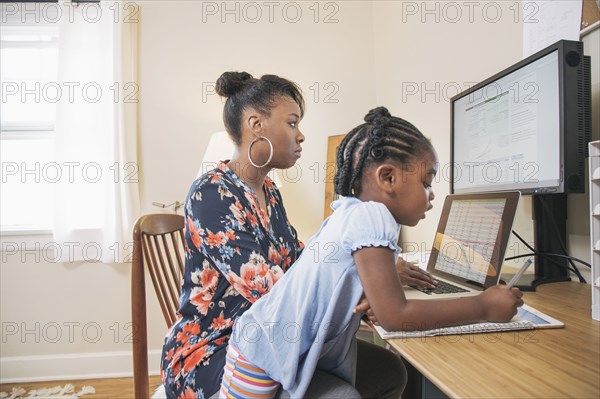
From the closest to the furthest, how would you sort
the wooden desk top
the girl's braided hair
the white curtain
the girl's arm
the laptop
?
the wooden desk top → the girl's arm → the girl's braided hair → the laptop → the white curtain

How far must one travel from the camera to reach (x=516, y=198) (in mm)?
963

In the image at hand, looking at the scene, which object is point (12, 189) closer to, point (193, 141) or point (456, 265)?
point (193, 141)

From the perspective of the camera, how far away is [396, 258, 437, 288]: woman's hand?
40.4 inches

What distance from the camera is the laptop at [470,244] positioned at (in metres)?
0.96

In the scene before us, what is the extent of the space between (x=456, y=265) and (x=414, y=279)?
163 millimetres

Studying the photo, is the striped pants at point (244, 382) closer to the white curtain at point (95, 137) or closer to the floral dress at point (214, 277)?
the floral dress at point (214, 277)

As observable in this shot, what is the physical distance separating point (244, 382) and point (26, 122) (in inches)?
103

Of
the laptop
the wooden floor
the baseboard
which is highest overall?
the laptop

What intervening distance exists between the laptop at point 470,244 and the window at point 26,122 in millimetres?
2404

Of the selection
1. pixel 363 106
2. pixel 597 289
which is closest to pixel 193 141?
pixel 363 106

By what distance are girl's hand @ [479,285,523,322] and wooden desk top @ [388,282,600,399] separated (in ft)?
0.10

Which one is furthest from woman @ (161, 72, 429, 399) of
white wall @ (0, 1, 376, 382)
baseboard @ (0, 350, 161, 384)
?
baseboard @ (0, 350, 161, 384)

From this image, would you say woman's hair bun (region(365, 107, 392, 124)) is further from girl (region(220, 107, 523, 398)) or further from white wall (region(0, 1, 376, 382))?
white wall (region(0, 1, 376, 382))

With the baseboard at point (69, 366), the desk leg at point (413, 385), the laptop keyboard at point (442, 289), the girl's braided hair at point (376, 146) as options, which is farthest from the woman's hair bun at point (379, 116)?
the baseboard at point (69, 366)
